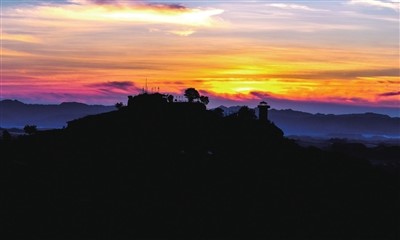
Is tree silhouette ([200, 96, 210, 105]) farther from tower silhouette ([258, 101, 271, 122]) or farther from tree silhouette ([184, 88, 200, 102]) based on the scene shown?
tower silhouette ([258, 101, 271, 122])

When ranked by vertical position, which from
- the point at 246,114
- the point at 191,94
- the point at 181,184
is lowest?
the point at 181,184

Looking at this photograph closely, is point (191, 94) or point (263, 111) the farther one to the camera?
point (191, 94)

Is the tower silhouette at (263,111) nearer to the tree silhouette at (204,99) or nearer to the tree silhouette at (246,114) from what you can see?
the tree silhouette at (246,114)

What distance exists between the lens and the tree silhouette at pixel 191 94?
166 metres

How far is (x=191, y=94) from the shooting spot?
554ft

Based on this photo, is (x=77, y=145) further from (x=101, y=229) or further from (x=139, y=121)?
(x=101, y=229)

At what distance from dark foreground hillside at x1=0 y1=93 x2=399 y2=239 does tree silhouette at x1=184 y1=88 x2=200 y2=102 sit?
16.9 metres

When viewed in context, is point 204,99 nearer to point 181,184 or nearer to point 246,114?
point 246,114

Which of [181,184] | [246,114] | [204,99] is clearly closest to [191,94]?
[204,99]

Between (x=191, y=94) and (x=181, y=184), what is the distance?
59.1 meters

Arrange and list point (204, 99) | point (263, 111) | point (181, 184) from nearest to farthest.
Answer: point (181, 184) < point (263, 111) < point (204, 99)

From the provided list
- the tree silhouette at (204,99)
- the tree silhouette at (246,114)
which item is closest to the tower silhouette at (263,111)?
the tree silhouette at (246,114)

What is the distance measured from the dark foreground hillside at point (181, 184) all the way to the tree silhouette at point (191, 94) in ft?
55.5

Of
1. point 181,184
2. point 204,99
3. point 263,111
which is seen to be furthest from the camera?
point 204,99
